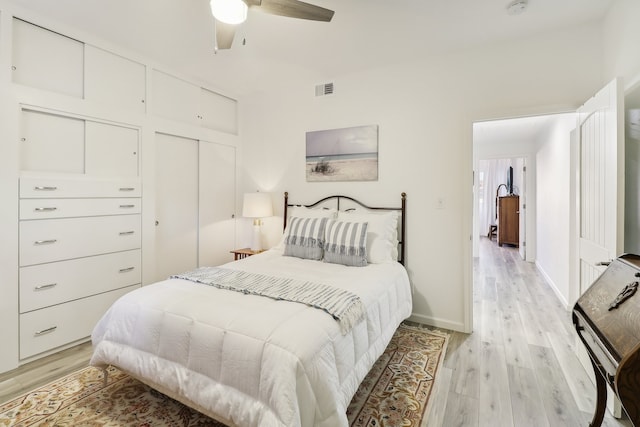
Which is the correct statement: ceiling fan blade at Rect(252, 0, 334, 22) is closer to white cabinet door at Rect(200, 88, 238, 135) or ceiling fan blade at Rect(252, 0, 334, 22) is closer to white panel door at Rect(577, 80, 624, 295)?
white panel door at Rect(577, 80, 624, 295)

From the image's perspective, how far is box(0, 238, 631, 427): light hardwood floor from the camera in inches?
70.2

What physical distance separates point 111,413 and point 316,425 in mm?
1312

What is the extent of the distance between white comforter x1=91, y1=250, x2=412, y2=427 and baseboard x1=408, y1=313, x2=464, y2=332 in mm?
1121

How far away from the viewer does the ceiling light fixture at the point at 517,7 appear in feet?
6.96

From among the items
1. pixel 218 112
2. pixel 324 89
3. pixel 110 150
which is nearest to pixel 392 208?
pixel 324 89

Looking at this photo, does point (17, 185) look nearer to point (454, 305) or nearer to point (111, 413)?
point (111, 413)

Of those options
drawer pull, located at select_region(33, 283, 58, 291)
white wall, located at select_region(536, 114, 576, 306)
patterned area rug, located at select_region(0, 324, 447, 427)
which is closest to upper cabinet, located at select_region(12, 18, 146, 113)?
drawer pull, located at select_region(33, 283, 58, 291)

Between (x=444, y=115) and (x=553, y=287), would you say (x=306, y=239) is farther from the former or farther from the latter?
(x=553, y=287)

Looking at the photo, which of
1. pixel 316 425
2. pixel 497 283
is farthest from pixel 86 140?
pixel 497 283

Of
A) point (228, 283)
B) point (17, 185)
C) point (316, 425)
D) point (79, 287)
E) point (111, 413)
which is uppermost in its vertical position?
point (17, 185)

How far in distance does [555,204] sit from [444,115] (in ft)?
8.62

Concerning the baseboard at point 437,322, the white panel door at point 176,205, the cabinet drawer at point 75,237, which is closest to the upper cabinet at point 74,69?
the white panel door at point 176,205

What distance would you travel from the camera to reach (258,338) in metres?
1.39

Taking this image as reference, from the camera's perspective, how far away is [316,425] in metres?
1.33
